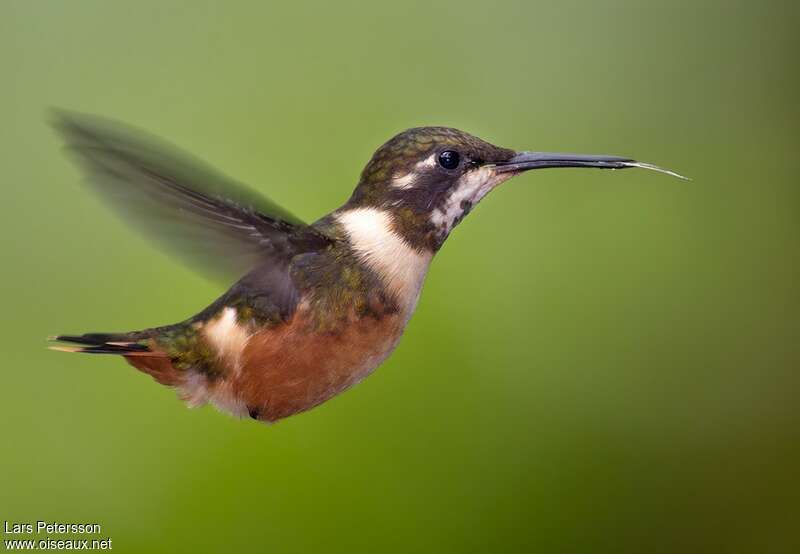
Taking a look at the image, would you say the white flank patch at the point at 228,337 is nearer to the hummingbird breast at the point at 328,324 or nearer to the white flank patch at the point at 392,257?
the hummingbird breast at the point at 328,324

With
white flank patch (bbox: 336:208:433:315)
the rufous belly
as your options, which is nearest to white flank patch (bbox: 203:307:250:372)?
the rufous belly

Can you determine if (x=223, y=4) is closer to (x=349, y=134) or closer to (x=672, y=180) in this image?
(x=349, y=134)

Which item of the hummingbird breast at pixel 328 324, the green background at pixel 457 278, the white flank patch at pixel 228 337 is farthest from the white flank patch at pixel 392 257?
the green background at pixel 457 278

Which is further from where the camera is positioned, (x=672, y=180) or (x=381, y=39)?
(x=672, y=180)

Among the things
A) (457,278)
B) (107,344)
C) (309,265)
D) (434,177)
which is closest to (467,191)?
(434,177)

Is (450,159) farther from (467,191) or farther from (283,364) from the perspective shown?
(283,364)

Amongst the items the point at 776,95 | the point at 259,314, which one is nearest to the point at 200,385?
the point at 259,314
